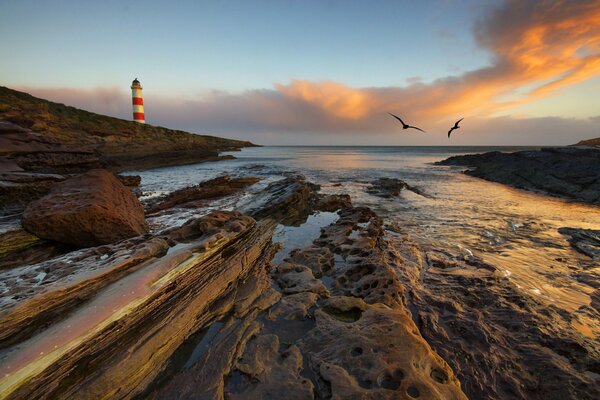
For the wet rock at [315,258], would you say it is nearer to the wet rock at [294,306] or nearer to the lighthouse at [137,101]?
the wet rock at [294,306]

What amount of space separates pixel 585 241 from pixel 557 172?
15.3 meters

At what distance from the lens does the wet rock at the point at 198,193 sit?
11.0 meters

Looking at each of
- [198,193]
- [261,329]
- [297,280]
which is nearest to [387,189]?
[198,193]

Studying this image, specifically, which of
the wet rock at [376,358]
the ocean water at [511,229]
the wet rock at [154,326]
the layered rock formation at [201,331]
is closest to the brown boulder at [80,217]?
the layered rock formation at [201,331]

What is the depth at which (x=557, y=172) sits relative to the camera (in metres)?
18.6

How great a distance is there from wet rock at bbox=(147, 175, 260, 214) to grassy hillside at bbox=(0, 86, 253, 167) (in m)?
22.6

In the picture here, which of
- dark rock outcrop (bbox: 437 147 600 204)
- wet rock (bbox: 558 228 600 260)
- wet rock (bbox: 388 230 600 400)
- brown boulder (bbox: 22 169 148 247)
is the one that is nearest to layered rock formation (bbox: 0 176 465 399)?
wet rock (bbox: 388 230 600 400)

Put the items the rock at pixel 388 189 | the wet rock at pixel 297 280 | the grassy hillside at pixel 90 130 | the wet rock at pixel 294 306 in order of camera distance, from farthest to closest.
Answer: the grassy hillside at pixel 90 130
the rock at pixel 388 189
the wet rock at pixel 297 280
the wet rock at pixel 294 306

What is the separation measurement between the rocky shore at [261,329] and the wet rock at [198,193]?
5.13 meters

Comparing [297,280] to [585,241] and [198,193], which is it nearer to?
[585,241]

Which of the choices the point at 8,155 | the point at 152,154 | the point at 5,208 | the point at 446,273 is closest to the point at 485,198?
the point at 446,273

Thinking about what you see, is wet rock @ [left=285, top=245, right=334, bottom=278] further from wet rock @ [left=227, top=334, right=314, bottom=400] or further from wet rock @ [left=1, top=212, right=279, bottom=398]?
wet rock @ [left=227, top=334, right=314, bottom=400]

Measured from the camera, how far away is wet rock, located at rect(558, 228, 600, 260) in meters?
6.75

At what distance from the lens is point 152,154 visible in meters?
41.5
